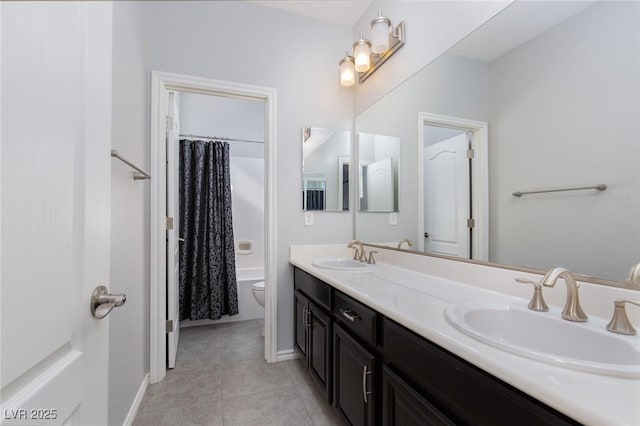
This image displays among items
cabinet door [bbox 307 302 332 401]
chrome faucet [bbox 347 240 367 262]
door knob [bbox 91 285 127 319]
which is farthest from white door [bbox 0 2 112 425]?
chrome faucet [bbox 347 240 367 262]

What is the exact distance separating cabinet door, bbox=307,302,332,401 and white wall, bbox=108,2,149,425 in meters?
0.97

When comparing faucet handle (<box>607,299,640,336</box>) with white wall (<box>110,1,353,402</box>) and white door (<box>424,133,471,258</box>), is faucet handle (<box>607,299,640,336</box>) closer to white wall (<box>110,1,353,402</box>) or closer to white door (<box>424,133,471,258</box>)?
white door (<box>424,133,471,258</box>)

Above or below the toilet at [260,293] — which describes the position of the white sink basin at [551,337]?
above

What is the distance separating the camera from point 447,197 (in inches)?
58.8

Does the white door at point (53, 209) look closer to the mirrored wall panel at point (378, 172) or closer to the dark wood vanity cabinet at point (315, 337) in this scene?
the dark wood vanity cabinet at point (315, 337)

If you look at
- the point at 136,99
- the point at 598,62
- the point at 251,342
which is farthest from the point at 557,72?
the point at 251,342

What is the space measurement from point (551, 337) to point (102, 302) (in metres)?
1.17

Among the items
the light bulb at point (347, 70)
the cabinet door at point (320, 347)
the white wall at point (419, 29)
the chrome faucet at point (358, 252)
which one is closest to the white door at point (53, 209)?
the cabinet door at point (320, 347)

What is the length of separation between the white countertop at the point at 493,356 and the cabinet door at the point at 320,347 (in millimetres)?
282

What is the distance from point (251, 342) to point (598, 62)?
2692mm

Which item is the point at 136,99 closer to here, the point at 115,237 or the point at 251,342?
the point at 115,237

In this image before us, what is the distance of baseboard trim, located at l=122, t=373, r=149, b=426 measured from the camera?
1481 mm

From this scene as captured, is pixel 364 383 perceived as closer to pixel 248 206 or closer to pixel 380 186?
pixel 380 186

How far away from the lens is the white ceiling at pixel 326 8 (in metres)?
2.08
